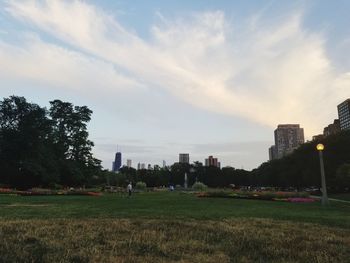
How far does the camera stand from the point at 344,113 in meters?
130

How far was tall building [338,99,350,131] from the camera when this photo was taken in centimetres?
12705

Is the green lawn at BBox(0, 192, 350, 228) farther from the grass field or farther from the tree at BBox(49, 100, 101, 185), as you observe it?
the tree at BBox(49, 100, 101, 185)

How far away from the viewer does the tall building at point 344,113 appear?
12705 cm

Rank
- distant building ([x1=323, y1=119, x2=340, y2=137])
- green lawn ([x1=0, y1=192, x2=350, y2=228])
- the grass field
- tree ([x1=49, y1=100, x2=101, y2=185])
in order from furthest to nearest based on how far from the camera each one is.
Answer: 1. distant building ([x1=323, y1=119, x2=340, y2=137])
2. tree ([x1=49, y1=100, x2=101, y2=185])
3. green lawn ([x1=0, y1=192, x2=350, y2=228])
4. the grass field

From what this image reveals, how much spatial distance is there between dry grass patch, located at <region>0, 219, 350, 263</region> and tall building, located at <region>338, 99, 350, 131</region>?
12379cm

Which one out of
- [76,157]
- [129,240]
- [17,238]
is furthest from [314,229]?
[76,157]

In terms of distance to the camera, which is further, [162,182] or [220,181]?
[220,181]

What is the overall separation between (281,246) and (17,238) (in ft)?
18.0

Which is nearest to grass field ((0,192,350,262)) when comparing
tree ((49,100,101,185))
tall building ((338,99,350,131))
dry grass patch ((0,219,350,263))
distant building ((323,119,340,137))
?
dry grass patch ((0,219,350,263))

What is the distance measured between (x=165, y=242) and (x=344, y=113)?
432 feet

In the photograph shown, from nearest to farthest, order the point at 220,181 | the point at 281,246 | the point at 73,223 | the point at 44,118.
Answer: the point at 281,246 → the point at 73,223 → the point at 44,118 → the point at 220,181

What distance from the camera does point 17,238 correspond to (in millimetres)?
9242

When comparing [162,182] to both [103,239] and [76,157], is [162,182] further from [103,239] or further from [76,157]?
[103,239]

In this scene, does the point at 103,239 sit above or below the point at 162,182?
below
